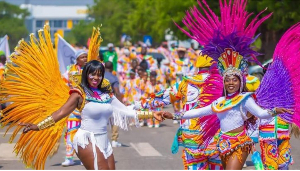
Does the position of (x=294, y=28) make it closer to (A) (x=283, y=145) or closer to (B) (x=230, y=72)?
(B) (x=230, y=72)

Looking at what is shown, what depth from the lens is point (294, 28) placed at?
9547mm

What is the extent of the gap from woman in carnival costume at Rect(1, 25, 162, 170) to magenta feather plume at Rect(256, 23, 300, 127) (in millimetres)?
1271

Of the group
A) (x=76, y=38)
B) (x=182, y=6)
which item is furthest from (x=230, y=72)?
(x=76, y=38)

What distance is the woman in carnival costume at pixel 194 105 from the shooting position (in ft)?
31.5

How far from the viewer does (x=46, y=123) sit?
8.38 m

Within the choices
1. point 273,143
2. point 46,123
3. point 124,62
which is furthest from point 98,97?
point 124,62

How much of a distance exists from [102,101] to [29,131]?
3.05 feet

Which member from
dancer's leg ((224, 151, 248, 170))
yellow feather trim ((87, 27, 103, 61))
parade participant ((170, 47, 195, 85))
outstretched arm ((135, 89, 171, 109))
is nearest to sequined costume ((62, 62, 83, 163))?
yellow feather trim ((87, 27, 103, 61))

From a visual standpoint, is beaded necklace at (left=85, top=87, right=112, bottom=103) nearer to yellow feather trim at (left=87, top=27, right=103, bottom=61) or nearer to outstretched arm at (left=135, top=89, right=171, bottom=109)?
outstretched arm at (left=135, top=89, right=171, bottom=109)

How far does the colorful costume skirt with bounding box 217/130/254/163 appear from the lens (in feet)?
28.3

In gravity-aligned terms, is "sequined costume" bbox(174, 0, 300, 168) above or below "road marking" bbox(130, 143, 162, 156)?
above

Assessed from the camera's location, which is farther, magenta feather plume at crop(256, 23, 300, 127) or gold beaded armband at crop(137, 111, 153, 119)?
gold beaded armband at crop(137, 111, 153, 119)

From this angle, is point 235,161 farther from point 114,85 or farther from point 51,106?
point 114,85

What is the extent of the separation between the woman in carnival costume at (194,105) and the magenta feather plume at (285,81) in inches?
23.7
